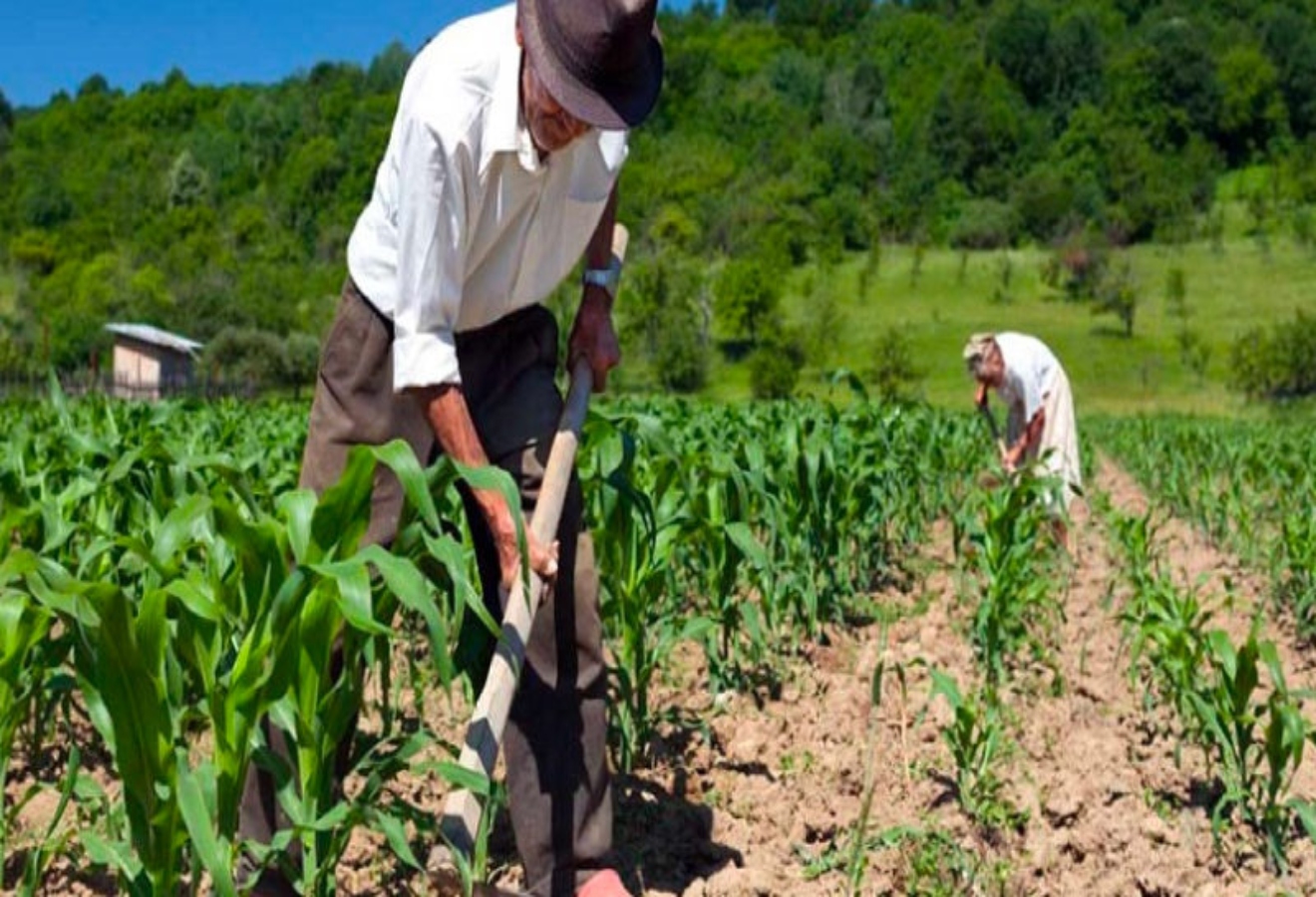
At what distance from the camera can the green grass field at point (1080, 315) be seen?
46719mm

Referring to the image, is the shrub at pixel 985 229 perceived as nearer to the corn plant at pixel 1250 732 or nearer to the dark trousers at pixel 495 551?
the corn plant at pixel 1250 732

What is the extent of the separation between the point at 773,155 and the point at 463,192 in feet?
324

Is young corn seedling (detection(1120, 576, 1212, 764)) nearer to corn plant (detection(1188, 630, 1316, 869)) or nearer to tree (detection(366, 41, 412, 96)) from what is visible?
corn plant (detection(1188, 630, 1316, 869))

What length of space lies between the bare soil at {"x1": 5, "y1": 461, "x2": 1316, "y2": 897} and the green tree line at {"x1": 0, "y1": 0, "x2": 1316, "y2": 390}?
182 feet

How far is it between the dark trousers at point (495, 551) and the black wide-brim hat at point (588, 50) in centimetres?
60

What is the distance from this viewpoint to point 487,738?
8.28 ft

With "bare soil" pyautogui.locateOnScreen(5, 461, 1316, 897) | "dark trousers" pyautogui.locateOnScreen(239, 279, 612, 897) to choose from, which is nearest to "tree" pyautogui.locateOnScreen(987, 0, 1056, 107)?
"bare soil" pyautogui.locateOnScreen(5, 461, 1316, 897)

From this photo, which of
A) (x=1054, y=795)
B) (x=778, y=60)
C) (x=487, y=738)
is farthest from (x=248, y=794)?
(x=778, y=60)

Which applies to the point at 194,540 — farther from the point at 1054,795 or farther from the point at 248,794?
the point at 1054,795

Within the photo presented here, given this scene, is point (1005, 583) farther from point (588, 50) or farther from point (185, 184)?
point (185, 184)

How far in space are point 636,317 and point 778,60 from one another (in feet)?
210

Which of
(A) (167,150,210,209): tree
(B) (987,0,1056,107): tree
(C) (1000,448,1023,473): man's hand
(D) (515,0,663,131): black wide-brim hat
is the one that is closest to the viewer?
(D) (515,0,663,131): black wide-brim hat

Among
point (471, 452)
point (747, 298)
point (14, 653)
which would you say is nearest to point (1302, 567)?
point (471, 452)

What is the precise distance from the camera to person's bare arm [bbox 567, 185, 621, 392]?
3152mm
